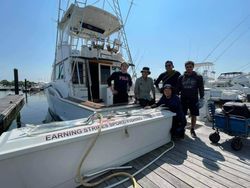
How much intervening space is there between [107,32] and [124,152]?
5.72 m

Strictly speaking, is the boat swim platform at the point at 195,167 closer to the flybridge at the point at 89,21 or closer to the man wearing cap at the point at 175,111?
the man wearing cap at the point at 175,111

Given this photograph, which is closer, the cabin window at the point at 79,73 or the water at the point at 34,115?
the cabin window at the point at 79,73

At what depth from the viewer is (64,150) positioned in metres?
1.93

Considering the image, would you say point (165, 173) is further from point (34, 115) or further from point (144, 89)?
point (34, 115)

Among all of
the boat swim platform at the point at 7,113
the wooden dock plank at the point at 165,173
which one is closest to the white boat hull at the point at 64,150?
the wooden dock plank at the point at 165,173

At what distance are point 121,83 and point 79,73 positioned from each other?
2079mm

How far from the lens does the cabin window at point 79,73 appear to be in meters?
5.55

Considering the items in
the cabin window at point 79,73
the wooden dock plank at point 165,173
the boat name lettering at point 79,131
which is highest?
the cabin window at point 79,73

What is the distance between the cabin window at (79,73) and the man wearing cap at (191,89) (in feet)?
10.5

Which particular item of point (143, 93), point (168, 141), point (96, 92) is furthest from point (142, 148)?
point (96, 92)

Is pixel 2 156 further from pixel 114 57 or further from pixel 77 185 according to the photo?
pixel 114 57

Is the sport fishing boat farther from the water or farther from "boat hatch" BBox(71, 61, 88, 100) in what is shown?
the water

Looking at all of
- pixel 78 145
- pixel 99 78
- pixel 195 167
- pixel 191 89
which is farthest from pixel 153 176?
pixel 99 78

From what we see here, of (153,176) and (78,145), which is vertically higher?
(78,145)
